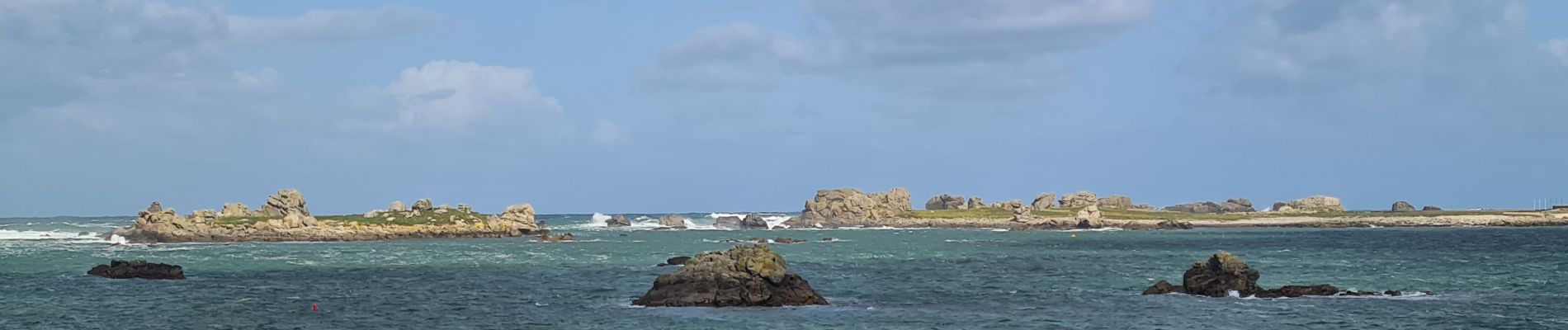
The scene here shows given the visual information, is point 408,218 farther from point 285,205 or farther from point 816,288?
point 816,288

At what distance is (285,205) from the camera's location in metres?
168

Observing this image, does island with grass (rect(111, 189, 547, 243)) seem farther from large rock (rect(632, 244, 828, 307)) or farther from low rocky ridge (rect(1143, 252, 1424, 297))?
low rocky ridge (rect(1143, 252, 1424, 297))

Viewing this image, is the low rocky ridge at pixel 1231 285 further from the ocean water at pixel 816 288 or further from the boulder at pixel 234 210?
the boulder at pixel 234 210

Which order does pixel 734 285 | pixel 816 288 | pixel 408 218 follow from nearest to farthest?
pixel 734 285 < pixel 816 288 < pixel 408 218

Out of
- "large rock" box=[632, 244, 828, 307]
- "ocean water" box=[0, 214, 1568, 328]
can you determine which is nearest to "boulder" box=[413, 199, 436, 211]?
"ocean water" box=[0, 214, 1568, 328]

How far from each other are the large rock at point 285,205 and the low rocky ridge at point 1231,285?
12652 cm

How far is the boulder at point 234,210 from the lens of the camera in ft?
528

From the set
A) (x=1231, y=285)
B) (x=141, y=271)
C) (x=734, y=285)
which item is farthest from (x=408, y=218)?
(x=1231, y=285)

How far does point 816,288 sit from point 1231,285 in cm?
1913

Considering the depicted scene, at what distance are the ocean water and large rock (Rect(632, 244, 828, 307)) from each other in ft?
4.78

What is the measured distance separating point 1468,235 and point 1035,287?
114 meters

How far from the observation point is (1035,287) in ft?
229

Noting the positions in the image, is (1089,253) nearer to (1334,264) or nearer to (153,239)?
(1334,264)

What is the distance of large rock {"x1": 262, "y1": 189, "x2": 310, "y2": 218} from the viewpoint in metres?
167
